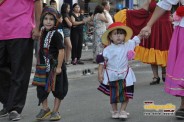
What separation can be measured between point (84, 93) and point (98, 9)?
14.6 ft

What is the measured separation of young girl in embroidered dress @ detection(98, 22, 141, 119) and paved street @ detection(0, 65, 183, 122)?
1.12ft

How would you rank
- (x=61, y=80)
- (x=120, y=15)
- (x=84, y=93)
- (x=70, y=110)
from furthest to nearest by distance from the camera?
(x=120, y=15), (x=84, y=93), (x=70, y=110), (x=61, y=80)

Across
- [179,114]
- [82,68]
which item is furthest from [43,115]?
[82,68]

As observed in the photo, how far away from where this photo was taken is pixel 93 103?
731cm

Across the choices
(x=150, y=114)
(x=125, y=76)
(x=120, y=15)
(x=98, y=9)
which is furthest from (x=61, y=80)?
(x=98, y=9)

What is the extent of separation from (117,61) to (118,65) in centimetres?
5

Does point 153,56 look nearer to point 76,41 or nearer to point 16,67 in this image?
point 16,67

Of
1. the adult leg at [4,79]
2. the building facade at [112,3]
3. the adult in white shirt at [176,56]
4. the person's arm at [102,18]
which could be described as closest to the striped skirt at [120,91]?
the adult in white shirt at [176,56]

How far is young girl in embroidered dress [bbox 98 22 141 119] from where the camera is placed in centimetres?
584

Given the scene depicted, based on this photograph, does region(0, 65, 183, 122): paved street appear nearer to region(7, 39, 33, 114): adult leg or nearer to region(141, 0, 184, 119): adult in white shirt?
region(7, 39, 33, 114): adult leg

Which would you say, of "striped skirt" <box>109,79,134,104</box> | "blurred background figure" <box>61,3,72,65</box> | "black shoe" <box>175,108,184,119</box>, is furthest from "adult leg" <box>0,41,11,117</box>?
"blurred background figure" <box>61,3,72,65</box>

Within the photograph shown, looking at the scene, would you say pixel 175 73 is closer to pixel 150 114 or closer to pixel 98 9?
pixel 150 114

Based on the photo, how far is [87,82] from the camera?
33.4 ft

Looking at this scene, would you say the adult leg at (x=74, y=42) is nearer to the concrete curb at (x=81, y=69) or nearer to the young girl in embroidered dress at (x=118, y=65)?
the concrete curb at (x=81, y=69)
